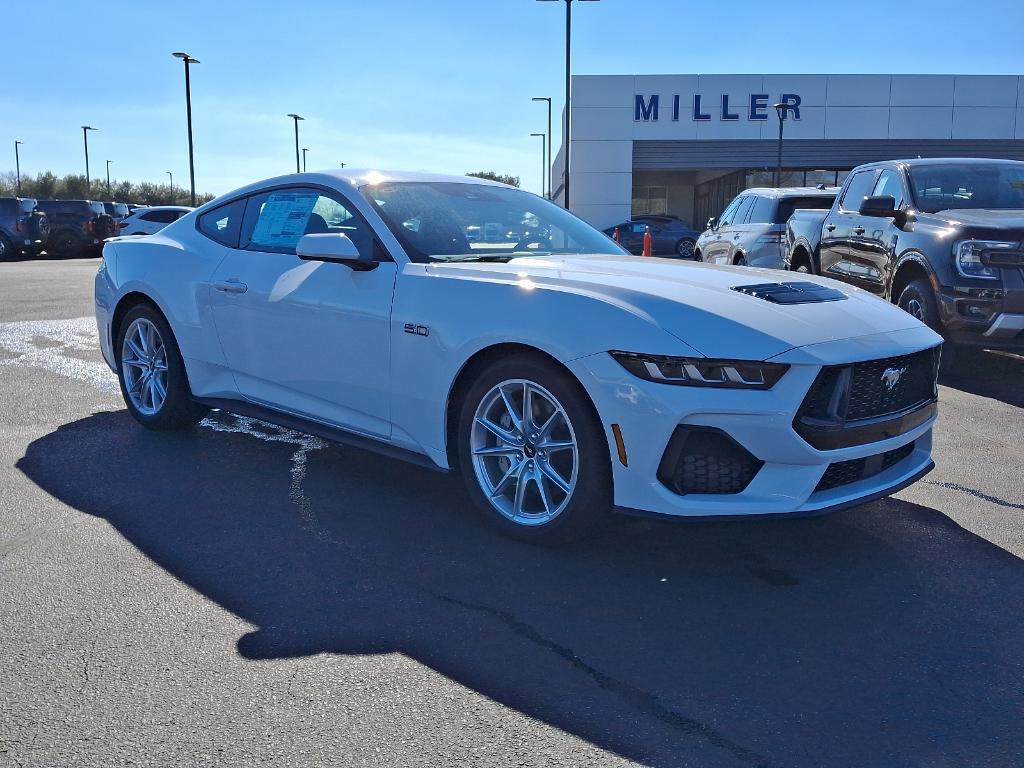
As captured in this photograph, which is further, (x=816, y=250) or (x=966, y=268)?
(x=816, y=250)

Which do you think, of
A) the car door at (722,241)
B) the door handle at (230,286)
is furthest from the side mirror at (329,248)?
the car door at (722,241)

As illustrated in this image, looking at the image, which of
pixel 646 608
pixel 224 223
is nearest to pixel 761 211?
pixel 224 223

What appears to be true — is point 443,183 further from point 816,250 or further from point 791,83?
point 791,83

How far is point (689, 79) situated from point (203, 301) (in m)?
36.1

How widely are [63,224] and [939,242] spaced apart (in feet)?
93.6

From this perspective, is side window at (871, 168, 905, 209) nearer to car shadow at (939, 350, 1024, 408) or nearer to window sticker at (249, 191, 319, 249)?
car shadow at (939, 350, 1024, 408)

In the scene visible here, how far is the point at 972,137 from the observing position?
38875 mm

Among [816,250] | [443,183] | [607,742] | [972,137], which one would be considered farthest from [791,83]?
[607,742]

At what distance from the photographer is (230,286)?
4.98 m

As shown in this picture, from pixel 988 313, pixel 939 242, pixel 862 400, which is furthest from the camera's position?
pixel 939 242

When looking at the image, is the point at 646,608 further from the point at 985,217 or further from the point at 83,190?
the point at 83,190

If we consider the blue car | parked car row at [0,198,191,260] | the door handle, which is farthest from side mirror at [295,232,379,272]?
the blue car

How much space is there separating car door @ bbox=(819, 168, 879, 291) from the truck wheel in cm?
73

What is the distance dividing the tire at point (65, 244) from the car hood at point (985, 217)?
92.8 ft
